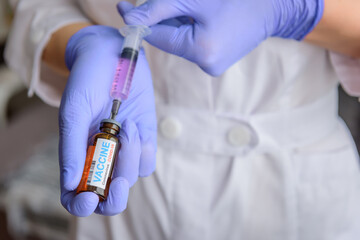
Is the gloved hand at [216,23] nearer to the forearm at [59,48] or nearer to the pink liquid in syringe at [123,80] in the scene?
the pink liquid in syringe at [123,80]

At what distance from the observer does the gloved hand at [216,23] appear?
2.17 feet

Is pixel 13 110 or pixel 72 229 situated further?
pixel 13 110

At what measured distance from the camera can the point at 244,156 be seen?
0.81 m

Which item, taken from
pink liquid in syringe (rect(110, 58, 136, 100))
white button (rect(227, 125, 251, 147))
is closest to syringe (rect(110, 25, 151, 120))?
pink liquid in syringe (rect(110, 58, 136, 100))

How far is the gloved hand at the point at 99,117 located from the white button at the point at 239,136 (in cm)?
17

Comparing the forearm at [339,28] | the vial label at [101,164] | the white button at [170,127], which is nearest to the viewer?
the vial label at [101,164]

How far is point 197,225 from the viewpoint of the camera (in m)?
0.82

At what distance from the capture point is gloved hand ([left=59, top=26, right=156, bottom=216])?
600 millimetres

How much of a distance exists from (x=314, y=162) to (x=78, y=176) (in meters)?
0.46

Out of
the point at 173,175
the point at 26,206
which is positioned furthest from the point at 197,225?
the point at 26,206

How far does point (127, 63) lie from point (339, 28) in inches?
14.4

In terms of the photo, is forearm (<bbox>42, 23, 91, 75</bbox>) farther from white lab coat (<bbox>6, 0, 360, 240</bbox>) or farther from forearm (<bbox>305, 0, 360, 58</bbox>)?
forearm (<bbox>305, 0, 360, 58</bbox>)

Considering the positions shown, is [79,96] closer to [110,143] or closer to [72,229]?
[110,143]

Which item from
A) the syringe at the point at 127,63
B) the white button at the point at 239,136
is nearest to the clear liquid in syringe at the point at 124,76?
the syringe at the point at 127,63
